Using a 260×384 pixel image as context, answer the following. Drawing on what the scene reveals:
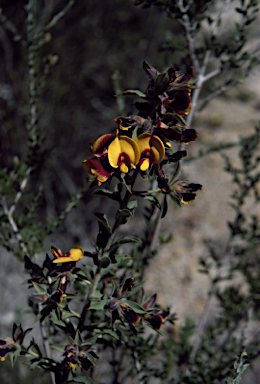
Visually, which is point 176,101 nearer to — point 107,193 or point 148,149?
point 148,149

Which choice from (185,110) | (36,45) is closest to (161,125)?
(185,110)

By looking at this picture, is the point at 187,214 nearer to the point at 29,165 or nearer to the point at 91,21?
the point at 91,21

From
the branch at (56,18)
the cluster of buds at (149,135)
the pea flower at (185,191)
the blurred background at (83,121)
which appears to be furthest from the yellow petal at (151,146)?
the blurred background at (83,121)

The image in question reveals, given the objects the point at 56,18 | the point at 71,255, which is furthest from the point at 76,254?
the point at 56,18

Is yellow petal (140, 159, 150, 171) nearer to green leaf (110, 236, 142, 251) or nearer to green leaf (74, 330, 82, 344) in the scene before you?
green leaf (110, 236, 142, 251)

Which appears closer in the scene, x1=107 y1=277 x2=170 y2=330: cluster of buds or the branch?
x1=107 y1=277 x2=170 y2=330: cluster of buds

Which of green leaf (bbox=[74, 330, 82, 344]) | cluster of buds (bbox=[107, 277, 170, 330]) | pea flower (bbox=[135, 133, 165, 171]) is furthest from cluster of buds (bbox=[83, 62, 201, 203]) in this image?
green leaf (bbox=[74, 330, 82, 344])

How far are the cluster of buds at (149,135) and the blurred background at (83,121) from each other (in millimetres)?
2347

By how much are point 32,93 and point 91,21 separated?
9.04ft

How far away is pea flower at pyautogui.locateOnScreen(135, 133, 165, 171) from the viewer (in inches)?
25.0

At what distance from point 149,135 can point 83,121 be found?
349 centimetres

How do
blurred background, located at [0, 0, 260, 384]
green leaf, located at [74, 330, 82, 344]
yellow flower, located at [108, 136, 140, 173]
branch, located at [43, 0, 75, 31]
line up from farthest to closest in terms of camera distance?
blurred background, located at [0, 0, 260, 384], branch, located at [43, 0, 75, 31], green leaf, located at [74, 330, 82, 344], yellow flower, located at [108, 136, 140, 173]

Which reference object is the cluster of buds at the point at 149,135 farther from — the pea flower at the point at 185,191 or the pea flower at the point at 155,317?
the pea flower at the point at 155,317

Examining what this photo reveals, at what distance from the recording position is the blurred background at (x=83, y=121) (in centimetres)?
323
